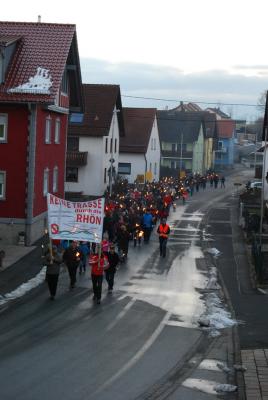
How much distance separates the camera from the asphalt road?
37.5 feet

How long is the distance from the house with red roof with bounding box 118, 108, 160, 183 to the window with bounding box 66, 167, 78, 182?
473 inches

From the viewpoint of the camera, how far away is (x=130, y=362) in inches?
514

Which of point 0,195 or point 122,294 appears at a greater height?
point 0,195

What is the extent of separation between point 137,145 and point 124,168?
92.9 inches

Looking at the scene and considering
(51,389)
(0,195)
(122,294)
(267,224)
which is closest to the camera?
(51,389)

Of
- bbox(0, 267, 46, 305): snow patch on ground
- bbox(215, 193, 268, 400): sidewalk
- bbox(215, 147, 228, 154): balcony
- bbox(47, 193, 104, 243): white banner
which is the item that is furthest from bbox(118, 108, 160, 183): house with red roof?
bbox(215, 147, 228, 154): balcony

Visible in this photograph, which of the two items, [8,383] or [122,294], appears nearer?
[8,383]

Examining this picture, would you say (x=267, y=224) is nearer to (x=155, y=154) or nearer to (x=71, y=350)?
(x=71, y=350)

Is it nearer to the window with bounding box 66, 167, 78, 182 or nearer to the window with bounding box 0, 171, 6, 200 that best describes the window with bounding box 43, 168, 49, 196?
the window with bounding box 0, 171, 6, 200

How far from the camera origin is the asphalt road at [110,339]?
37.5 ft

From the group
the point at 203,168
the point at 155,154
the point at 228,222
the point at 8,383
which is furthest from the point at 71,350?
the point at 203,168

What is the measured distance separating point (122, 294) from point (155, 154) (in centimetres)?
5352

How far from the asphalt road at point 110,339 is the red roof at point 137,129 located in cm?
4142

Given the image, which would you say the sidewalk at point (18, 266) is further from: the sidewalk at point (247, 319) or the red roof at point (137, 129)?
the red roof at point (137, 129)
